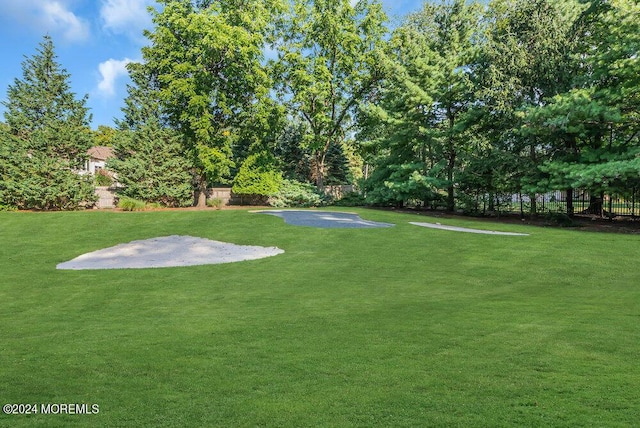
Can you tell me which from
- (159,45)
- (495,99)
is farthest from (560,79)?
(159,45)

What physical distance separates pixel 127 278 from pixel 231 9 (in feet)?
78.1

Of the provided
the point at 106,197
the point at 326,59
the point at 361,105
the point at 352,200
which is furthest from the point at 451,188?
the point at 106,197

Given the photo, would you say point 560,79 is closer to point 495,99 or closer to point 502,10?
point 495,99

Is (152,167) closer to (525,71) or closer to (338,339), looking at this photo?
(525,71)

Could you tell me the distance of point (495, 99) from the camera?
18.7 metres

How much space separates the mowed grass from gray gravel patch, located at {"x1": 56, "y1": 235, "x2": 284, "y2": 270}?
72 cm

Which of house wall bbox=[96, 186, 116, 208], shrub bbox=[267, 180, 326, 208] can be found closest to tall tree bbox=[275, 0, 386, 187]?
shrub bbox=[267, 180, 326, 208]

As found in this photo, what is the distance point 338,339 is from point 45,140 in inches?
969

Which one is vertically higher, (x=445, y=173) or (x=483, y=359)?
(x=445, y=173)

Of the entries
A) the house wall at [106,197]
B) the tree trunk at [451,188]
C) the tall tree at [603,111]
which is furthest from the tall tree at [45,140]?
the tall tree at [603,111]

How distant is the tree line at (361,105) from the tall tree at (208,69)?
12 centimetres

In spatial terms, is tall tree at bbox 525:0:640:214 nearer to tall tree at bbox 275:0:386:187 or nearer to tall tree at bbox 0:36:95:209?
tall tree at bbox 275:0:386:187

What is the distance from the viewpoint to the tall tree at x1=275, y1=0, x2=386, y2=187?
1153 inches

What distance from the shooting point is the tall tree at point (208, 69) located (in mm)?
25141
